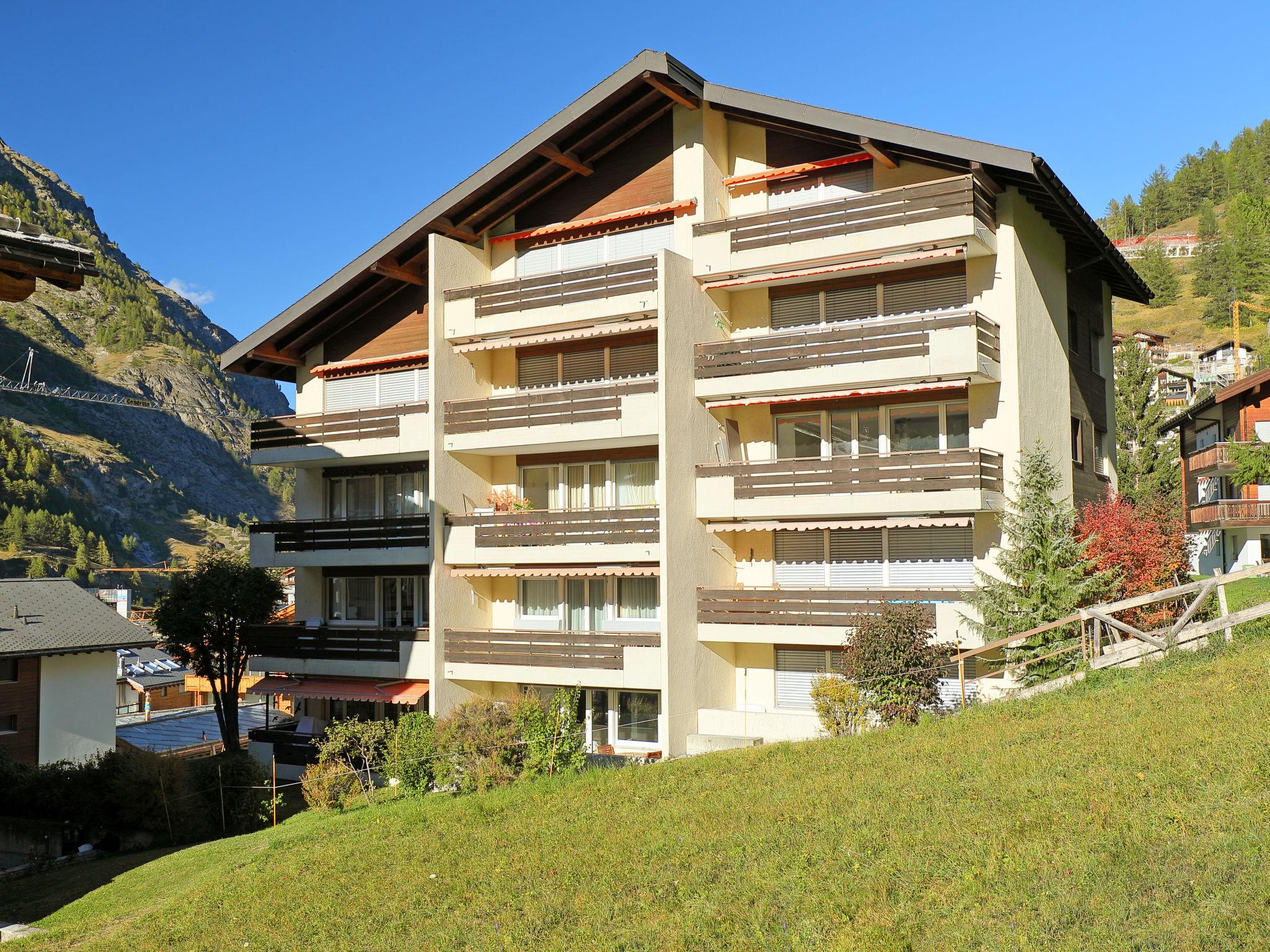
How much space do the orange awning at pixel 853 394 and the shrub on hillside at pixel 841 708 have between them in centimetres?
609

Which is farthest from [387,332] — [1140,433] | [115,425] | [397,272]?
[115,425]

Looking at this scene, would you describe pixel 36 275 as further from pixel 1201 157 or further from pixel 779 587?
pixel 1201 157

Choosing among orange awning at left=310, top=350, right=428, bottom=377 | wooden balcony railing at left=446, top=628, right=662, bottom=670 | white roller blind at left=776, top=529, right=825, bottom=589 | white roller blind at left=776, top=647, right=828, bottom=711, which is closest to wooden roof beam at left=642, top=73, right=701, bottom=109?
orange awning at left=310, top=350, right=428, bottom=377

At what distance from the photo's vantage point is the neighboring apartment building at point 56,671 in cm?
2986

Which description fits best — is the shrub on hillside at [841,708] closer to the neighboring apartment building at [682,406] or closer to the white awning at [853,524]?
the neighboring apartment building at [682,406]

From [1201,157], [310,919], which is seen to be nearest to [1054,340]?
[310,919]

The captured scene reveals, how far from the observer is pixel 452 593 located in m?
25.7

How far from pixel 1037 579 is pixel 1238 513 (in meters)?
29.7

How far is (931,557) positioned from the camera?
22.5 m

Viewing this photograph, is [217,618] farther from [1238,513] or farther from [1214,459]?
[1214,459]

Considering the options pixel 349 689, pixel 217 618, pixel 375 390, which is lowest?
pixel 349 689

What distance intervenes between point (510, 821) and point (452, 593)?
1064cm

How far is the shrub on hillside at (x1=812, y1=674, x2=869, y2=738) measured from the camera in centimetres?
1936

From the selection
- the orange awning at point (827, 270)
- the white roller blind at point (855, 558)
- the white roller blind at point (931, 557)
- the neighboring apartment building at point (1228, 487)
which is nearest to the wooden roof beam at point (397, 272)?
the orange awning at point (827, 270)
